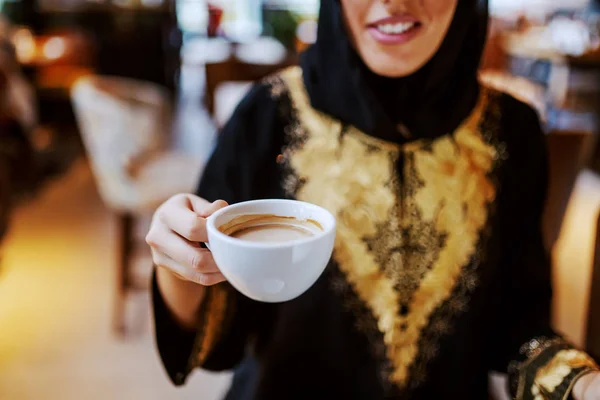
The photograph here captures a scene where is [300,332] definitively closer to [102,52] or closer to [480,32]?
[480,32]

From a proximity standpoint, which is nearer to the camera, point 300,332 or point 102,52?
point 300,332

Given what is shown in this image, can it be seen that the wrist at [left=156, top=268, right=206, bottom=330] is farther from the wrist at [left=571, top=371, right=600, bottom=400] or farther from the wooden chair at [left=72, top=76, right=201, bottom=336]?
the wooden chair at [left=72, top=76, right=201, bottom=336]

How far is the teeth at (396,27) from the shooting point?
66 cm

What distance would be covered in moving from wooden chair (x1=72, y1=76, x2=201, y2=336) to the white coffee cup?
157 cm

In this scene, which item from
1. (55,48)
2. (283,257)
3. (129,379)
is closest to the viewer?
(283,257)

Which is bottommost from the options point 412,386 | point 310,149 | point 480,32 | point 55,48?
point 55,48

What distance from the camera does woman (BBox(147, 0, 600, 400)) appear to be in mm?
756

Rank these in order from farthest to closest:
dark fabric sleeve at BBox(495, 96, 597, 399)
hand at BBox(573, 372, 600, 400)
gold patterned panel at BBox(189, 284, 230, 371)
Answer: dark fabric sleeve at BBox(495, 96, 597, 399) → gold patterned panel at BBox(189, 284, 230, 371) → hand at BBox(573, 372, 600, 400)

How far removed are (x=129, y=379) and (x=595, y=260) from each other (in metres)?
1.68

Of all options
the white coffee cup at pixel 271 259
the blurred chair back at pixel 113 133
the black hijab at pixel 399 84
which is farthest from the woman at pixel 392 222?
the blurred chair back at pixel 113 133

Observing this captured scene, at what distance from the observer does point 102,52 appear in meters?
5.65


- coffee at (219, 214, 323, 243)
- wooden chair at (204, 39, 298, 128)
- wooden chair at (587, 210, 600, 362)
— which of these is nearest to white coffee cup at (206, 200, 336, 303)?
coffee at (219, 214, 323, 243)

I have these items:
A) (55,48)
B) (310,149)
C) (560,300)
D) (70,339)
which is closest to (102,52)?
(55,48)

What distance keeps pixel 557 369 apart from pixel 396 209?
29cm
